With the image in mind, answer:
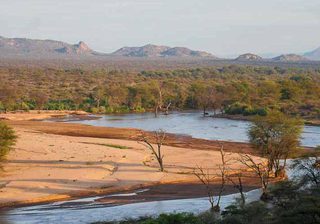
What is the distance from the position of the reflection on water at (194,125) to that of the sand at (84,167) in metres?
11.6

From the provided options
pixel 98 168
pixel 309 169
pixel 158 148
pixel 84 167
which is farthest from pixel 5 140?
pixel 309 169

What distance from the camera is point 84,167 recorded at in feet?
138

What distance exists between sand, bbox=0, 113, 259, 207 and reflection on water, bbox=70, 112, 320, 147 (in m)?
11.6

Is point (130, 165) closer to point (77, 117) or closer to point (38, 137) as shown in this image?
point (38, 137)

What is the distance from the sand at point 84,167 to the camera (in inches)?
1407

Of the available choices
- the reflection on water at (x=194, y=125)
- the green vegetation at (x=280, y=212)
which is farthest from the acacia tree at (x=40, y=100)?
the green vegetation at (x=280, y=212)

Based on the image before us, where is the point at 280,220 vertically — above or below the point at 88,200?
above

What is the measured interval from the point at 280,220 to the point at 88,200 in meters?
16.4

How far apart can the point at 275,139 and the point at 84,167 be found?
1344cm

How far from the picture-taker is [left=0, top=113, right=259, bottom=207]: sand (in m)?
35.8

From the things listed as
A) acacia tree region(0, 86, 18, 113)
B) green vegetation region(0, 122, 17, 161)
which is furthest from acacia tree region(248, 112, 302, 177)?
acacia tree region(0, 86, 18, 113)

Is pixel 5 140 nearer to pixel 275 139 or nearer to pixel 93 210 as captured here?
pixel 93 210

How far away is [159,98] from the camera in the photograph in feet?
333

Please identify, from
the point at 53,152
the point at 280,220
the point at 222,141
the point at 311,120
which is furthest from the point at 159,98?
the point at 280,220
